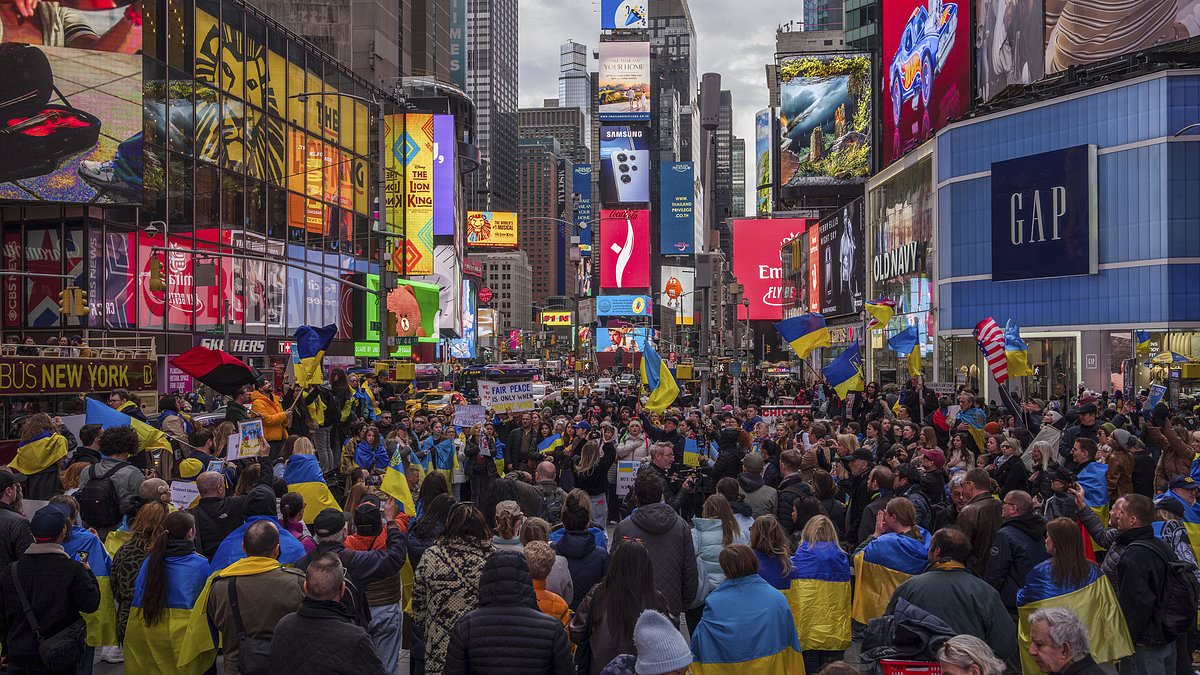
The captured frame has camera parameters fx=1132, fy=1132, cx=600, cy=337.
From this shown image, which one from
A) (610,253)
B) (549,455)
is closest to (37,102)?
(549,455)

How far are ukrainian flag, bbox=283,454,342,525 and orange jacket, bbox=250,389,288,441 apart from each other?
4399 mm

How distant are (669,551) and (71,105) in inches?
1385

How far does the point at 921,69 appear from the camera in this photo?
60188 millimetres

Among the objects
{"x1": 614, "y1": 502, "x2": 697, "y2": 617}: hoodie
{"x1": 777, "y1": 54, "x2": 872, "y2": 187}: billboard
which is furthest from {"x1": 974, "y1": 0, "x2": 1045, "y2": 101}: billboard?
{"x1": 614, "y1": 502, "x2": 697, "y2": 617}: hoodie

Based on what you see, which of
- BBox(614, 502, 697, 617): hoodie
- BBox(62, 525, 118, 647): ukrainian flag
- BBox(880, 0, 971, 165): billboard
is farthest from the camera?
BBox(880, 0, 971, 165): billboard

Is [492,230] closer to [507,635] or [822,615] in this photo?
[822,615]

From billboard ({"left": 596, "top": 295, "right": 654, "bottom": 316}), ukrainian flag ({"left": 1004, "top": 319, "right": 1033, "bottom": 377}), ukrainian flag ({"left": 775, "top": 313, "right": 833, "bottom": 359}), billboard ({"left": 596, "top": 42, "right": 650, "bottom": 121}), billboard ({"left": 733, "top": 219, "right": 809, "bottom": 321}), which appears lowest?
ukrainian flag ({"left": 1004, "top": 319, "right": 1033, "bottom": 377})

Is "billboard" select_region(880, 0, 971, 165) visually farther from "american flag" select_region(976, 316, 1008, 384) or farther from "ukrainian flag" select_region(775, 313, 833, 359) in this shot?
"american flag" select_region(976, 316, 1008, 384)

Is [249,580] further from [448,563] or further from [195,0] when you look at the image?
[195,0]

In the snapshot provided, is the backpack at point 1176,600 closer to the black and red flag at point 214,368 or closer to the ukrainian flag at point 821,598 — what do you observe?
the ukrainian flag at point 821,598

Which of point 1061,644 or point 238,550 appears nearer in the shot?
point 1061,644

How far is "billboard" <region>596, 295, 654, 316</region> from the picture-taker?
538 feet

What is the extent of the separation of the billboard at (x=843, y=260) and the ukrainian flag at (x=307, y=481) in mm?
60742

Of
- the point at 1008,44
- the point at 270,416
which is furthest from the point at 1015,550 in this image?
the point at 1008,44
